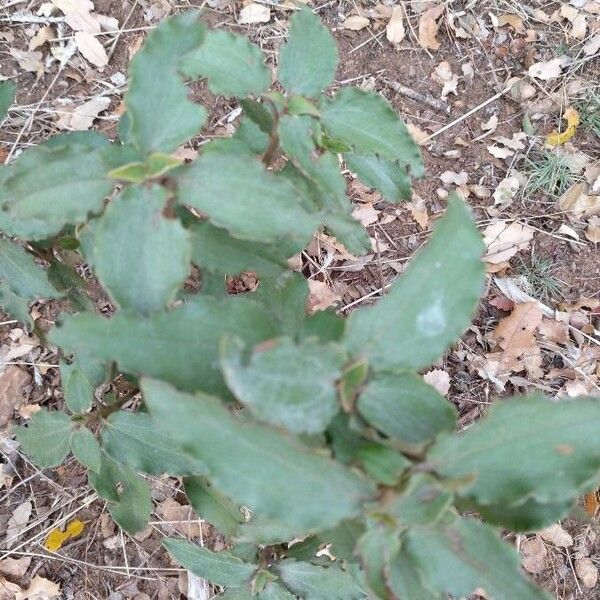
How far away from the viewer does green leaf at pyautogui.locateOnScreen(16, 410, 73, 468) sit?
138 centimetres

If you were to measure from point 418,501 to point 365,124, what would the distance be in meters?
0.59

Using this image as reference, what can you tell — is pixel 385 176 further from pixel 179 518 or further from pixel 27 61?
pixel 27 61

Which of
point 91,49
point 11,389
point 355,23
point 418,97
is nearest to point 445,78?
point 418,97

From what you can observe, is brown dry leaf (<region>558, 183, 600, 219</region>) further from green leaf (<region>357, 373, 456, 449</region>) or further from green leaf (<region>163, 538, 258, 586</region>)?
green leaf (<region>357, 373, 456, 449</region>)

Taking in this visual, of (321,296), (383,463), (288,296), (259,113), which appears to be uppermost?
(259,113)

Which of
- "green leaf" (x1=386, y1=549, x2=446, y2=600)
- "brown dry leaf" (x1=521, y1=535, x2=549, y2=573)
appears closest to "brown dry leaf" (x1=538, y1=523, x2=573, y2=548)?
"brown dry leaf" (x1=521, y1=535, x2=549, y2=573)

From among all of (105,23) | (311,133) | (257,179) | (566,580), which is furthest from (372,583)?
(105,23)

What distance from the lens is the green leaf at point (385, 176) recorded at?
1246 millimetres

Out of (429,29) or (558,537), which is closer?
(558,537)

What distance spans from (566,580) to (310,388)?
1705 millimetres

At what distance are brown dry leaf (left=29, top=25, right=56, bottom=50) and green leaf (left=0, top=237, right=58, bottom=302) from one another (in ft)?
4.63

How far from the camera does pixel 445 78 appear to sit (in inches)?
102

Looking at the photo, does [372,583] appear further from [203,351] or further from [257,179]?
[257,179]

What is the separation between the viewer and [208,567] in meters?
1.35
